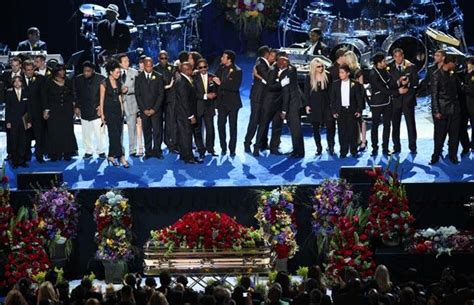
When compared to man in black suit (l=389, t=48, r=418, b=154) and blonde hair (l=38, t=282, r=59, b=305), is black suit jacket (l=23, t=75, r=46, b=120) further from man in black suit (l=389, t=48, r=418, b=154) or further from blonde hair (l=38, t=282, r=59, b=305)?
blonde hair (l=38, t=282, r=59, b=305)

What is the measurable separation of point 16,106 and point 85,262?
Answer: 324 cm

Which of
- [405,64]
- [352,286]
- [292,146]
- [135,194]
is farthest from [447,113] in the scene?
[352,286]

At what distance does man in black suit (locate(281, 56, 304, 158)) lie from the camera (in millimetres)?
21000

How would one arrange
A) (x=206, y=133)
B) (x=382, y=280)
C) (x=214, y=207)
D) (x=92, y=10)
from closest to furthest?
(x=382, y=280) → (x=214, y=207) → (x=206, y=133) → (x=92, y=10)

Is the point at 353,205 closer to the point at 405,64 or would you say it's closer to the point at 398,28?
the point at 405,64

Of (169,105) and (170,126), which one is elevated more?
(169,105)

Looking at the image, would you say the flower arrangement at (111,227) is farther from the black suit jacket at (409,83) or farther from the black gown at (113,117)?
the black suit jacket at (409,83)

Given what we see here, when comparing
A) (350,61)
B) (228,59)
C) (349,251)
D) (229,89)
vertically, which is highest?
(228,59)

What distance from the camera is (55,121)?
21062mm

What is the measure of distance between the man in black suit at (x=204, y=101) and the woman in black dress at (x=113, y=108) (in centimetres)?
122

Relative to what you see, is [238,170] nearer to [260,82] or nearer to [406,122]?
[260,82]

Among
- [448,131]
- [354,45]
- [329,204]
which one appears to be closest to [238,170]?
[329,204]

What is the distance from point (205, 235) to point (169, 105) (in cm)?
405

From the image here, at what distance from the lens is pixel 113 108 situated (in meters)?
20.7
